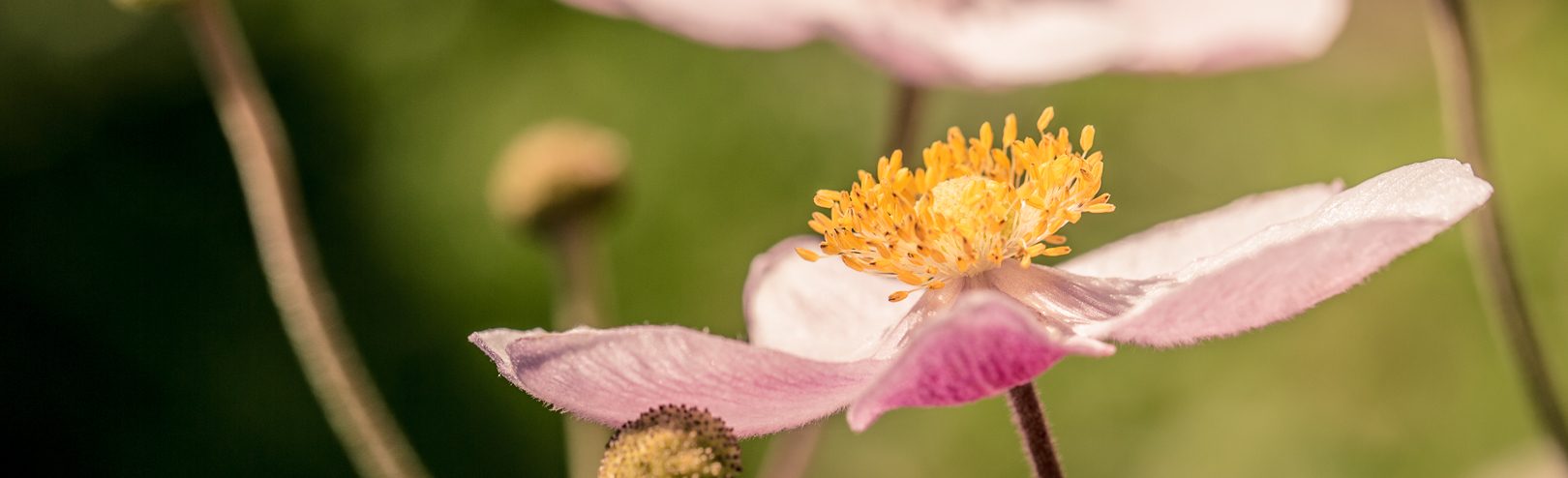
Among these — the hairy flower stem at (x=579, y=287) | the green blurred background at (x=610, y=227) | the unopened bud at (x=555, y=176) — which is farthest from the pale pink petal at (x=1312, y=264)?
the green blurred background at (x=610, y=227)

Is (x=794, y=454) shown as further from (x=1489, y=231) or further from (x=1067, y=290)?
(x=1489, y=231)

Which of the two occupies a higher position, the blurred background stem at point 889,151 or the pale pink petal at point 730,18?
the pale pink petal at point 730,18

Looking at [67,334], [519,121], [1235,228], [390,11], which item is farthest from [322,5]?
[1235,228]

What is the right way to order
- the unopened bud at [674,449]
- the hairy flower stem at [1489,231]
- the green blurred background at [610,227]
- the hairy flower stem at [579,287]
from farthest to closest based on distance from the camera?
the green blurred background at [610,227] → the hairy flower stem at [579,287] → the hairy flower stem at [1489,231] → the unopened bud at [674,449]

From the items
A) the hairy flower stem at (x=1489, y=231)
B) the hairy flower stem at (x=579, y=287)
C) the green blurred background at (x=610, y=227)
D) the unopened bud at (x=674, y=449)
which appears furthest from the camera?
the green blurred background at (x=610, y=227)

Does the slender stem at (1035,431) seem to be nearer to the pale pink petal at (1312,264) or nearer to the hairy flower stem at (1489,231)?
the pale pink petal at (1312,264)

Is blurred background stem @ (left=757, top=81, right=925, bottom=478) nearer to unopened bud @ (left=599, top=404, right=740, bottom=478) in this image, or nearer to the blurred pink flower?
the blurred pink flower

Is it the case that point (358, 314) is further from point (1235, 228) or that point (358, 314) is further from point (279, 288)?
point (1235, 228)
